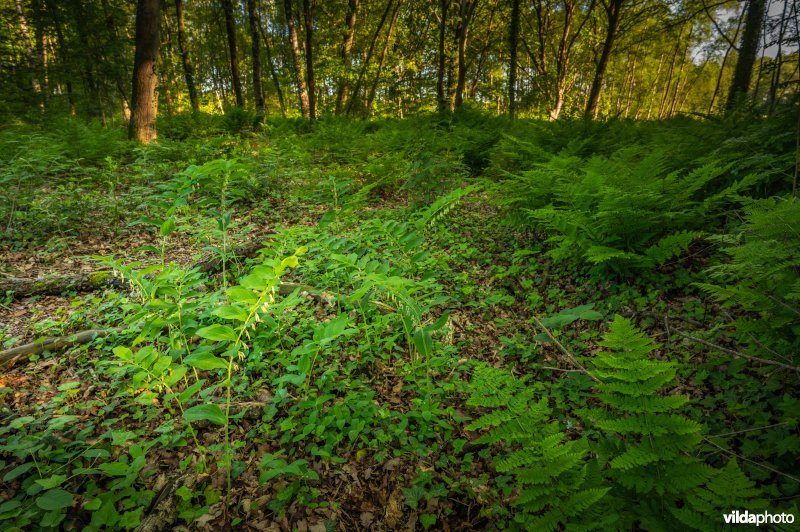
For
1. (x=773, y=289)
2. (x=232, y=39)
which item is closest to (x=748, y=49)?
(x=773, y=289)

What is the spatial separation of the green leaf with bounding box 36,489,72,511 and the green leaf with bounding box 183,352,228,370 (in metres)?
0.74

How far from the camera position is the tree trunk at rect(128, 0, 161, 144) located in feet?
25.6

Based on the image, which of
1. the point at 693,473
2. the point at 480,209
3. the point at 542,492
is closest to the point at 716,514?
the point at 693,473

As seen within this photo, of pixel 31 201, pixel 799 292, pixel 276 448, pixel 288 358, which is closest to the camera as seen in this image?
pixel 799 292

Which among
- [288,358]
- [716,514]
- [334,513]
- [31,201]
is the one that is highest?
[31,201]

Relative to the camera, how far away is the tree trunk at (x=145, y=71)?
779cm

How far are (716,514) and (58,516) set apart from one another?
272 centimetres

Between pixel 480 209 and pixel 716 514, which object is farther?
pixel 480 209

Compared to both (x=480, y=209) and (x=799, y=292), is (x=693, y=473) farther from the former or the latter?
(x=480, y=209)

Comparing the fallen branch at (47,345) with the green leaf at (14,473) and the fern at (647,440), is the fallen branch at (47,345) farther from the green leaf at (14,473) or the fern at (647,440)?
the fern at (647,440)

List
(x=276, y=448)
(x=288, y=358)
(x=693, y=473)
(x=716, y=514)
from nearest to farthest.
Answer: (x=716, y=514), (x=693, y=473), (x=276, y=448), (x=288, y=358)

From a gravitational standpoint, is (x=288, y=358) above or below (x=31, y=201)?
below

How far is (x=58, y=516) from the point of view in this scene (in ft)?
5.35

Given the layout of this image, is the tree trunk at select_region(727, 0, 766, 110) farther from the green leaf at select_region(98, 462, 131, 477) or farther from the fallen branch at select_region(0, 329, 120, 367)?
the fallen branch at select_region(0, 329, 120, 367)
